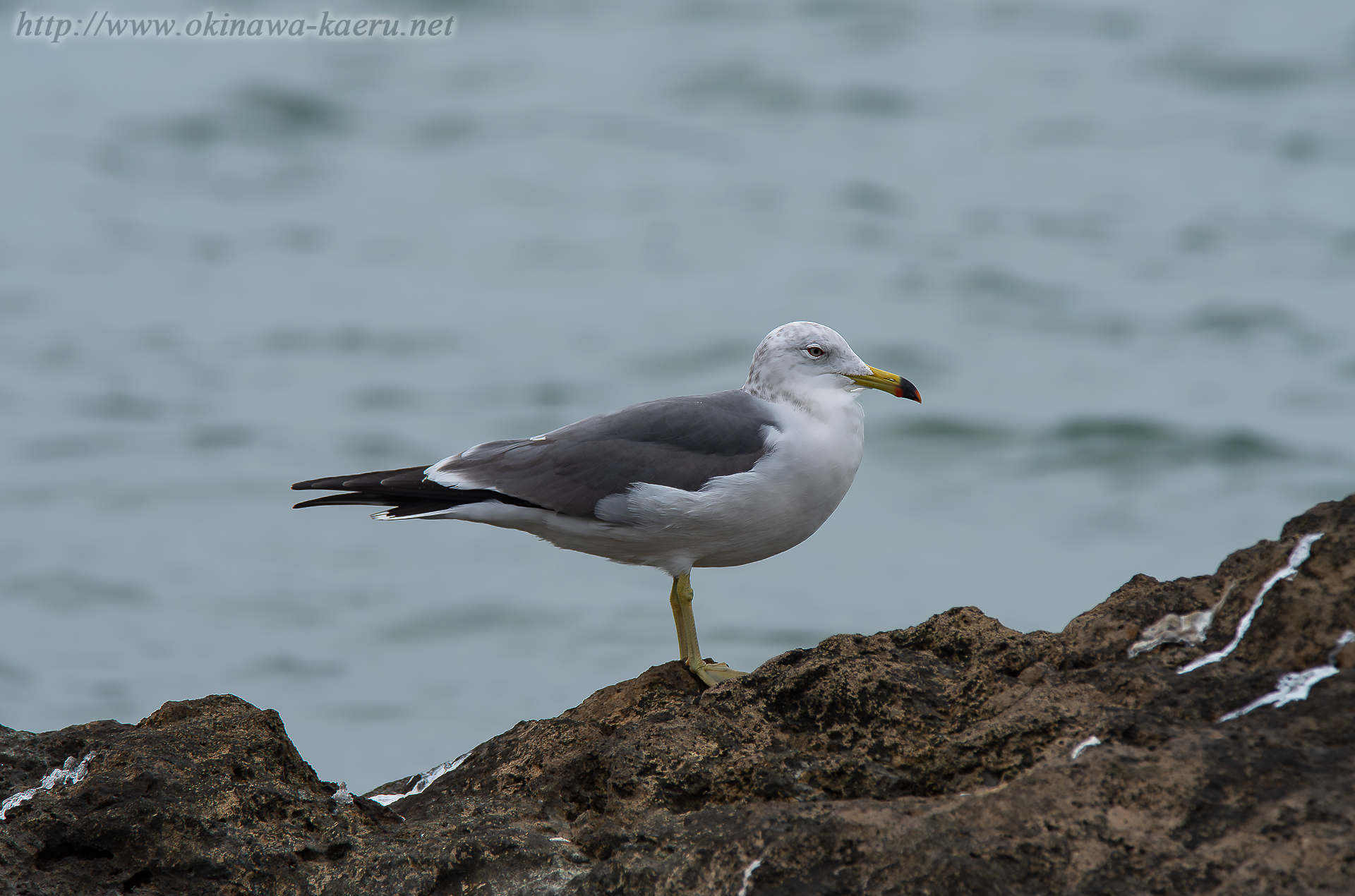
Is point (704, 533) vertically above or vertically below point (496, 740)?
above

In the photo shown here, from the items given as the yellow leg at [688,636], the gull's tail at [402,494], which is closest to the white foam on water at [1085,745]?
the yellow leg at [688,636]

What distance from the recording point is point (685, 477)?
532 cm

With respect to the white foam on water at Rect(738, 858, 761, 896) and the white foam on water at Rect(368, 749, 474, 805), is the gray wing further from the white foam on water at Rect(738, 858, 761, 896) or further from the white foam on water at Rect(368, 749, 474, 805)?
the white foam on water at Rect(738, 858, 761, 896)

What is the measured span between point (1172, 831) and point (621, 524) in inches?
116

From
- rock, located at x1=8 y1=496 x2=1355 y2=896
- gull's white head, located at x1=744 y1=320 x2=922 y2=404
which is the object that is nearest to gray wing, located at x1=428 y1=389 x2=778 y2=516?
gull's white head, located at x1=744 y1=320 x2=922 y2=404

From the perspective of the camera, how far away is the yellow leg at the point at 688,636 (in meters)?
5.15

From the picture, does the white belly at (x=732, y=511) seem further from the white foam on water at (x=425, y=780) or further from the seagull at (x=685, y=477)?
the white foam on water at (x=425, y=780)

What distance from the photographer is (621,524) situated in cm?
540

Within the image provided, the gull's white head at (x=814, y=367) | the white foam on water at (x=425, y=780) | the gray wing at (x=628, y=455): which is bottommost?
the white foam on water at (x=425, y=780)

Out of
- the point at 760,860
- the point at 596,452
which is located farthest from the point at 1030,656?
the point at 596,452

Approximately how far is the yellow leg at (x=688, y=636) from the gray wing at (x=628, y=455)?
1.83 feet

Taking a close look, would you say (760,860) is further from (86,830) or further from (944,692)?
(86,830)

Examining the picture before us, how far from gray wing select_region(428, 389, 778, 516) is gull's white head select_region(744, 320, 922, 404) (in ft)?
0.58

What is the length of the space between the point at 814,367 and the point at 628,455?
95cm
